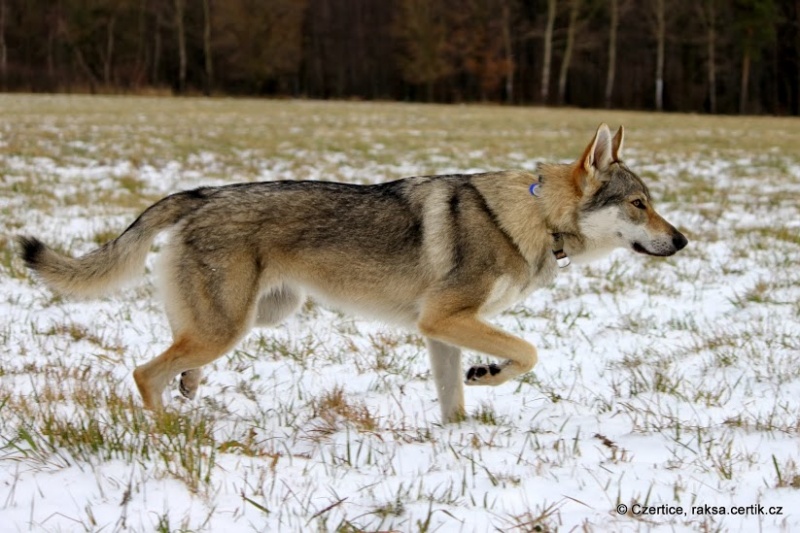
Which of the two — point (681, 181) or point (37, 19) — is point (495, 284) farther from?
point (37, 19)

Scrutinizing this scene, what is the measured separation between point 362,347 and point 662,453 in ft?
7.46

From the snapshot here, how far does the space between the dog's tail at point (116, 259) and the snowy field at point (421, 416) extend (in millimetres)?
488

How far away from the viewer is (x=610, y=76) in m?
43.6

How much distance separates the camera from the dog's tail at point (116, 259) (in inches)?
156

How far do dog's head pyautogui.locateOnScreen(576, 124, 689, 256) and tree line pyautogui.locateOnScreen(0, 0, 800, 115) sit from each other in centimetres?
4176

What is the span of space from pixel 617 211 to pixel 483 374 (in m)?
1.12

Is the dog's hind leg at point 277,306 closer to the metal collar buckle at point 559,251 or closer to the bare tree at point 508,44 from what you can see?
the metal collar buckle at point 559,251

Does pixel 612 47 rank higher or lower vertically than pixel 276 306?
higher

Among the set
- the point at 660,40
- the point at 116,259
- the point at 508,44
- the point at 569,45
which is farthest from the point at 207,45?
the point at 116,259

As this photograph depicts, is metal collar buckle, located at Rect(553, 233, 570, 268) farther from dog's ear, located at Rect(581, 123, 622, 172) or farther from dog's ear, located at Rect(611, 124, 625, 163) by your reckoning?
dog's ear, located at Rect(611, 124, 625, 163)

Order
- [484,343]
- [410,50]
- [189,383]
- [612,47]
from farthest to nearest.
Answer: [410,50]
[612,47]
[189,383]
[484,343]

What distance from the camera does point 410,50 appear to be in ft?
157

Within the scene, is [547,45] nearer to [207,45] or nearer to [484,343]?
[207,45]

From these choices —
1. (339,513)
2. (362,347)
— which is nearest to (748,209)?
(362,347)
